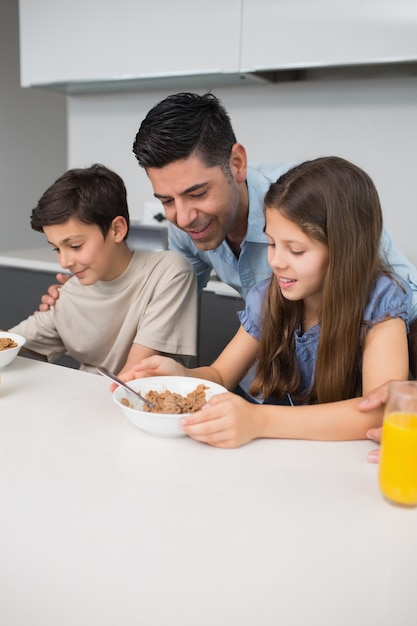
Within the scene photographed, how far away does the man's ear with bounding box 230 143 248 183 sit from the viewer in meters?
1.53

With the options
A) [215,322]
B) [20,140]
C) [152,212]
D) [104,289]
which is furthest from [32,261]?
[20,140]

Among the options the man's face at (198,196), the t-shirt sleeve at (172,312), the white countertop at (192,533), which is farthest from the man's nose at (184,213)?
the white countertop at (192,533)

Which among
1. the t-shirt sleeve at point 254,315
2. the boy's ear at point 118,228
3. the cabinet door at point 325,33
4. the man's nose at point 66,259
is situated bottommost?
the t-shirt sleeve at point 254,315

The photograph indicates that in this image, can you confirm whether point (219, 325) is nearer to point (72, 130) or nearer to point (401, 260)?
point (401, 260)

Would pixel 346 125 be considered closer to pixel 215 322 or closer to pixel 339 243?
pixel 215 322

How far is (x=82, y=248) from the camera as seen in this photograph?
1.51 m

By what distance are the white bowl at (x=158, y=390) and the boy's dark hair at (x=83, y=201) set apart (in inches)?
22.3

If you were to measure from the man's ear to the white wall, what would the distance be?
1.07 metres

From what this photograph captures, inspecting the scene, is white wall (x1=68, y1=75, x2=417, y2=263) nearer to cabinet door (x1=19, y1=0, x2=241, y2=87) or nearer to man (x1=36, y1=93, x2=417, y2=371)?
cabinet door (x1=19, y1=0, x2=241, y2=87)

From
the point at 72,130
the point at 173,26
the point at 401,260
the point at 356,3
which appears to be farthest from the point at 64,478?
the point at 72,130

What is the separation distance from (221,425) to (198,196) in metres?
0.68

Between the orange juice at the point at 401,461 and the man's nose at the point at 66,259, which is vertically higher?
the man's nose at the point at 66,259

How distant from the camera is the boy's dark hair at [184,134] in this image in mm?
1389

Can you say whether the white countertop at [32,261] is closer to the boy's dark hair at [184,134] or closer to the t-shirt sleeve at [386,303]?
the boy's dark hair at [184,134]
